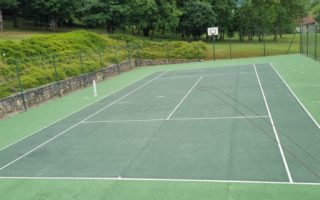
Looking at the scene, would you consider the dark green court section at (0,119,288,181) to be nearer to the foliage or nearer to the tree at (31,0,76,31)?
the foliage

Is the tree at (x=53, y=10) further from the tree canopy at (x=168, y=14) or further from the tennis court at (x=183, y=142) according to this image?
the tennis court at (x=183, y=142)

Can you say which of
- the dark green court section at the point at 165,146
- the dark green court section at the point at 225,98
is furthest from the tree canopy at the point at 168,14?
the dark green court section at the point at 165,146

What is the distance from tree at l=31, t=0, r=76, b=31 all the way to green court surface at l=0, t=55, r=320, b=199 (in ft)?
104

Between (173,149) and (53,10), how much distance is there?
40949mm

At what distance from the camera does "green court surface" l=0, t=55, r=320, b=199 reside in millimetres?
7676

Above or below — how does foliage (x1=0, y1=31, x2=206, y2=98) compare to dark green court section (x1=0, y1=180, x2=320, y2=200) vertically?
above

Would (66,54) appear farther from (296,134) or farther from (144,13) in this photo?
(144,13)

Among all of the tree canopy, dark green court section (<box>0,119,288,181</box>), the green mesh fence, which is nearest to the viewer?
dark green court section (<box>0,119,288,181</box>)

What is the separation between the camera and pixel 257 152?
30.7 feet

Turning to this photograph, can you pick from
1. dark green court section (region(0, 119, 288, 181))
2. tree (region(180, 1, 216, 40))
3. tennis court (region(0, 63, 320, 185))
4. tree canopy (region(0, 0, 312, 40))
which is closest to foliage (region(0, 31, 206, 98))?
tennis court (region(0, 63, 320, 185))

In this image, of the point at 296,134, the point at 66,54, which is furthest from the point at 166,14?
the point at 296,134

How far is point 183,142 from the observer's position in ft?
35.4

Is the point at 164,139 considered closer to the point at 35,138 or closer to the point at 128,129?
the point at 128,129

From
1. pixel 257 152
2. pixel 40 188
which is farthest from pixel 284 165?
pixel 40 188
